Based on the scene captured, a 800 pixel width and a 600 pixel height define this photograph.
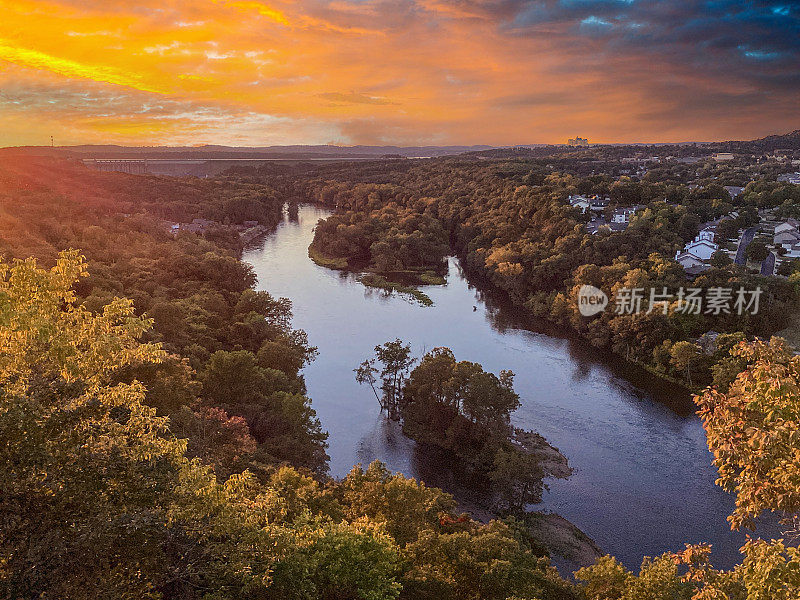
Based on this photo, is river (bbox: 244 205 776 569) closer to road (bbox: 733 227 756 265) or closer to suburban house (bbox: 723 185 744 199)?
road (bbox: 733 227 756 265)

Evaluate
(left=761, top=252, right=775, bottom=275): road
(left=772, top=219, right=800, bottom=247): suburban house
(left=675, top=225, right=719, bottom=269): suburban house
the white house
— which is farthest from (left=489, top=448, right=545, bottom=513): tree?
(left=772, top=219, right=800, bottom=247): suburban house

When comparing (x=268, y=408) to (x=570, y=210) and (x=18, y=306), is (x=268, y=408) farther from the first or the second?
(x=570, y=210)

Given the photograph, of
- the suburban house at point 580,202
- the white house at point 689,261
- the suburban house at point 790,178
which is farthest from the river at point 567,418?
the suburban house at point 790,178

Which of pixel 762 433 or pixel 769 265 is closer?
pixel 762 433

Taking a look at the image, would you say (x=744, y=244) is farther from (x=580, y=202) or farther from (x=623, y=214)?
(x=580, y=202)

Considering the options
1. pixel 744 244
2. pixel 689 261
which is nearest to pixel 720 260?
pixel 689 261

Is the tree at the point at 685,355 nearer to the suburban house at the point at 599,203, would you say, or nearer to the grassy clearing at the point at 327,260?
the suburban house at the point at 599,203
